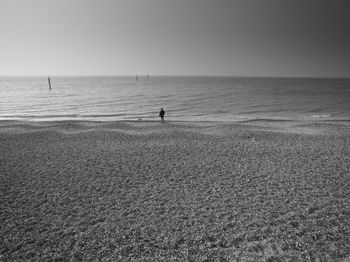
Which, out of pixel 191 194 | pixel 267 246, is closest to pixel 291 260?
pixel 267 246

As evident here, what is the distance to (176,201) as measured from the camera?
859 centimetres

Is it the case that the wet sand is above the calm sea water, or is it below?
below

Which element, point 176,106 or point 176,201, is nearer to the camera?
point 176,201

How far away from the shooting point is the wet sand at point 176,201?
6.21 metres

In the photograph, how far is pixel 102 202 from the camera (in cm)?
862

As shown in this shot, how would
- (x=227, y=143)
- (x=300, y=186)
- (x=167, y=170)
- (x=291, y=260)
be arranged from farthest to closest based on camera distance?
(x=227, y=143) < (x=167, y=170) < (x=300, y=186) < (x=291, y=260)

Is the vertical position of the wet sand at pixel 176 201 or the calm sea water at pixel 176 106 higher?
the calm sea water at pixel 176 106

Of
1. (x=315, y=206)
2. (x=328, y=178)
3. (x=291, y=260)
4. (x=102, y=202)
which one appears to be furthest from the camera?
(x=328, y=178)

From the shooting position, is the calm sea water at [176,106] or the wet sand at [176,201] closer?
the wet sand at [176,201]

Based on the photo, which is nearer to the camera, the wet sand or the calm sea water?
the wet sand

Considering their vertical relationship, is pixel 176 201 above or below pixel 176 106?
below

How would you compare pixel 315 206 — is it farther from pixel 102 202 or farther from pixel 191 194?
pixel 102 202

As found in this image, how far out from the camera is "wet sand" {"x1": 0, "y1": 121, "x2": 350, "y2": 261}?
6211 millimetres

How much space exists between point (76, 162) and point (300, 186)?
12.1 metres
